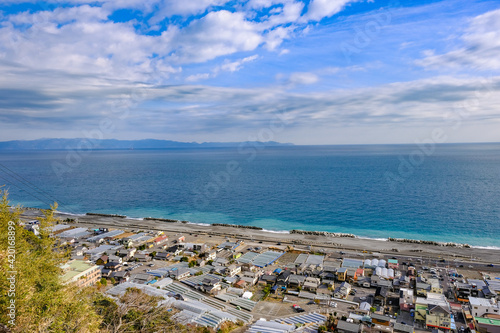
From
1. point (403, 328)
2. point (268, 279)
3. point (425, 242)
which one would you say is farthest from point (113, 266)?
point (425, 242)

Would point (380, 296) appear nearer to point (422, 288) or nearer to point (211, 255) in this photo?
point (422, 288)

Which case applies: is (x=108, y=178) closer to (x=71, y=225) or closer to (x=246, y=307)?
(x=71, y=225)

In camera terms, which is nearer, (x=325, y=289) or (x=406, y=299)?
(x=406, y=299)

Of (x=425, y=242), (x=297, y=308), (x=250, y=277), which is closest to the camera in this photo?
(x=297, y=308)

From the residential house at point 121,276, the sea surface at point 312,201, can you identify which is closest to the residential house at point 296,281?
the residential house at point 121,276

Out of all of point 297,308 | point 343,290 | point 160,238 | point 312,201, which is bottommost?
point 297,308

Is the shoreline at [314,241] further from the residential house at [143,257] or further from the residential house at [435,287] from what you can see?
the residential house at [143,257]
